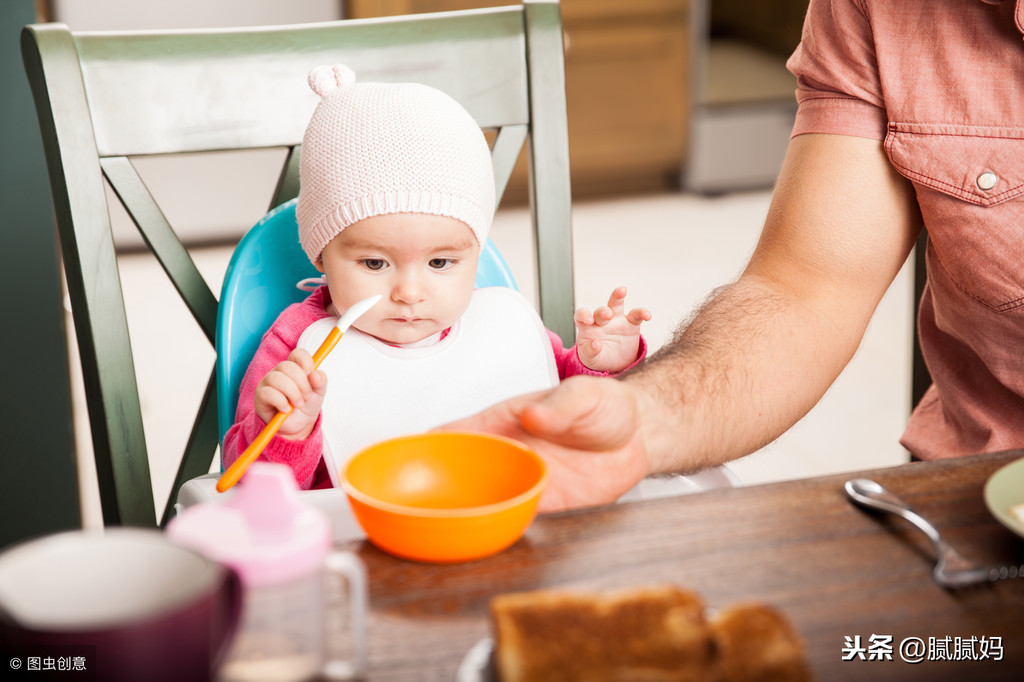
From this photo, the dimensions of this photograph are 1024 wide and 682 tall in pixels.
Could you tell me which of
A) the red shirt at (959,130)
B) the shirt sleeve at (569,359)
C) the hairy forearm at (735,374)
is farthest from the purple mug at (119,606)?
the red shirt at (959,130)

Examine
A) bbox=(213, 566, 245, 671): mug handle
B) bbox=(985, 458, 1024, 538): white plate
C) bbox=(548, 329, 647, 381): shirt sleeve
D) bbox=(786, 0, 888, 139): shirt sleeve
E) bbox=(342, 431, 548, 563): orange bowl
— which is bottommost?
bbox=(548, 329, 647, 381): shirt sleeve

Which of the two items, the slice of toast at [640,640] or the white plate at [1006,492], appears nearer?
the slice of toast at [640,640]

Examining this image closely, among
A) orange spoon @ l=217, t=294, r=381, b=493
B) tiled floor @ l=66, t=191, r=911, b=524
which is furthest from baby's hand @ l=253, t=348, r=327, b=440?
tiled floor @ l=66, t=191, r=911, b=524

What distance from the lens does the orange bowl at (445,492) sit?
1.88ft

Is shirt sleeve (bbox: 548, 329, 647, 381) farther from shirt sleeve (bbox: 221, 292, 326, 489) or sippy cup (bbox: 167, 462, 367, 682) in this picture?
sippy cup (bbox: 167, 462, 367, 682)

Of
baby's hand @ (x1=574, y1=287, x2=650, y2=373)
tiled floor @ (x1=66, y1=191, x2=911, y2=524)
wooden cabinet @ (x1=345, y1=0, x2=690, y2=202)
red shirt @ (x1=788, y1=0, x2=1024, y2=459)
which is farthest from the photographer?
wooden cabinet @ (x1=345, y1=0, x2=690, y2=202)

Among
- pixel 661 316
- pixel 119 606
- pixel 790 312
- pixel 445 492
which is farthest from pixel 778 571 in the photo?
pixel 661 316

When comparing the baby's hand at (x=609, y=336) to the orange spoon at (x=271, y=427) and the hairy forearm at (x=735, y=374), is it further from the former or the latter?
the orange spoon at (x=271, y=427)

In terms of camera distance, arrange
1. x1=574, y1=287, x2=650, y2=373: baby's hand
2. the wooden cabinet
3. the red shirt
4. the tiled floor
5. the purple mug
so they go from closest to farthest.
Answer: the purple mug, the red shirt, x1=574, y1=287, x2=650, y2=373: baby's hand, the tiled floor, the wooden cabinet

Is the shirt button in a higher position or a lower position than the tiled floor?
higher

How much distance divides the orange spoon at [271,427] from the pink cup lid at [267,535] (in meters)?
0.32

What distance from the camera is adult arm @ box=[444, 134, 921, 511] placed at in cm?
72

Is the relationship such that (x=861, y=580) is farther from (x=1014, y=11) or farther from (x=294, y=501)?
(x=1014, y=11)

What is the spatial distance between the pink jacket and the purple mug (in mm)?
525
